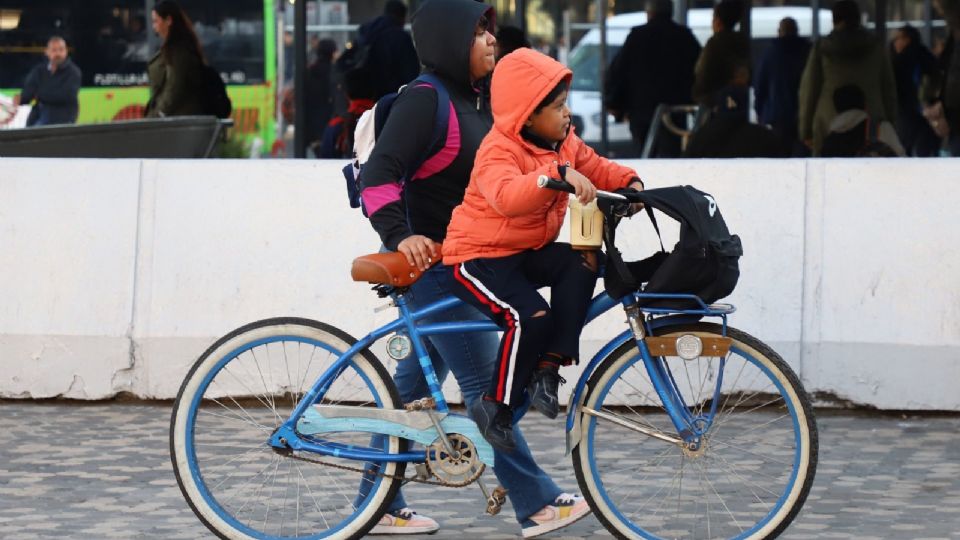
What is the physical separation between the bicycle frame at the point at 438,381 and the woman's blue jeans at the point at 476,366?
6cm

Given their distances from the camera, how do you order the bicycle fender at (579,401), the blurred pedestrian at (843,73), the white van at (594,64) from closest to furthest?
1. the bicycle fender at (579,401)
2. the blurred pedestrian at (843,73)
3. the white van at (594,64)

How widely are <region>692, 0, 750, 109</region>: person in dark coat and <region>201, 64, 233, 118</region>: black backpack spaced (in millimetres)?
3345

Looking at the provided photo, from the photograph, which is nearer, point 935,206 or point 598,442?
point 598,442

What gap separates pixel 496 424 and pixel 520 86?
0.88 m

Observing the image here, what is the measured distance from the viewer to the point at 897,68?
52.9 ft

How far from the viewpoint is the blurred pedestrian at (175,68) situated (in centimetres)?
1287

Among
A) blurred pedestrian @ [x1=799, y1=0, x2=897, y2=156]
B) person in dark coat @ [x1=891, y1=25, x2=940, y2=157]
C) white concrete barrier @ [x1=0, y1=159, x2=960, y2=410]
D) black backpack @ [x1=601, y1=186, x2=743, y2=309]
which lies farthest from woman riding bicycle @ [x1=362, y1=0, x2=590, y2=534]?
person in dark coat @ [x1=891, y1=25, x2=940, y2=157]

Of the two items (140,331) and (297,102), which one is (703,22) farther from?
(140,331)

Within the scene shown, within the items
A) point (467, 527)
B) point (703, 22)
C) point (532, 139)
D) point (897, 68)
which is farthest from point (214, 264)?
point (703, 22)

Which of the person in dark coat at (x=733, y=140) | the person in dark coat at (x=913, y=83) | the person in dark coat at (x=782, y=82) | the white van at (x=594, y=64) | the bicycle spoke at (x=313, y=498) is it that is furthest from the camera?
the white van at (x=594, y=64)

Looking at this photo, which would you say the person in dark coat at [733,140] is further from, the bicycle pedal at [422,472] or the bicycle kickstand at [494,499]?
the bicycle pedal at [422,472]

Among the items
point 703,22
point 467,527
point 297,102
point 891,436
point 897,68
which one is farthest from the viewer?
point 703,22

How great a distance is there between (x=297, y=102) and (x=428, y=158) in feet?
25.4

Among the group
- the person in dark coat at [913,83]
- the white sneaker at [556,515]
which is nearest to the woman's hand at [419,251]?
the white sneaker at [556,515]
